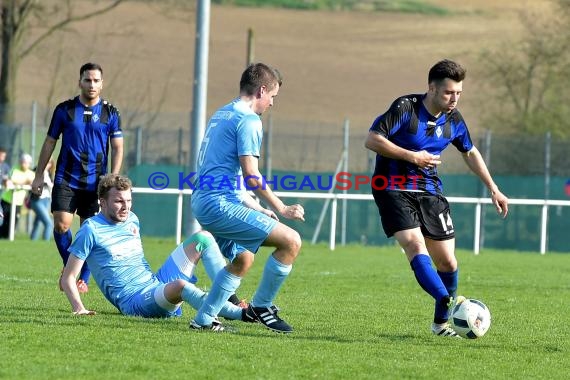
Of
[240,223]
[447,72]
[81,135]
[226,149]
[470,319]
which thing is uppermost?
[447,72]

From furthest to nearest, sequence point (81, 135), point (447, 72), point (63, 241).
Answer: point (63, 241), point (81, 135), point (447, 72)

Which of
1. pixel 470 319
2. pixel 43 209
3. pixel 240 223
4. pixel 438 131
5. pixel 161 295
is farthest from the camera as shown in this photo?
pixel 43 209

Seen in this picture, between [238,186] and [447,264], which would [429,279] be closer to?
[447,264]

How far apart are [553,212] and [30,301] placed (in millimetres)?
17352

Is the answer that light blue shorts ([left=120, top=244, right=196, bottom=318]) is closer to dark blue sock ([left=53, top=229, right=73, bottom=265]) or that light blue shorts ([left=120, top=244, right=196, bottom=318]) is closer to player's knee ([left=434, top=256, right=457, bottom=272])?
player's knee ([left=434, top=256, right=457, bottom=272])

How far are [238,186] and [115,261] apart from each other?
135 cm

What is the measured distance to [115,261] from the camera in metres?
9.12

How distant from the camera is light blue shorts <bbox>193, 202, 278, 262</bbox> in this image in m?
8.09

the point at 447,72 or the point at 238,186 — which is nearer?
the point at 238,186

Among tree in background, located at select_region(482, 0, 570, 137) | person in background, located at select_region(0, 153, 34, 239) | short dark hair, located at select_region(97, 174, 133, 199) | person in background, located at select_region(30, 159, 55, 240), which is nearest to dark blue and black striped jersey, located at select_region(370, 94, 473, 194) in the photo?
short dark hair, located at select_region(97, 174, 133, 199)

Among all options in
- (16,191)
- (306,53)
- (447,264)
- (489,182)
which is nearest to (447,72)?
(489,182)

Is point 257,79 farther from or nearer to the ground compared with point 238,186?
farther from the ground

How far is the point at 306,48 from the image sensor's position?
2571 inches

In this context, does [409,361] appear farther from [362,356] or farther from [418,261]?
[418,261]
